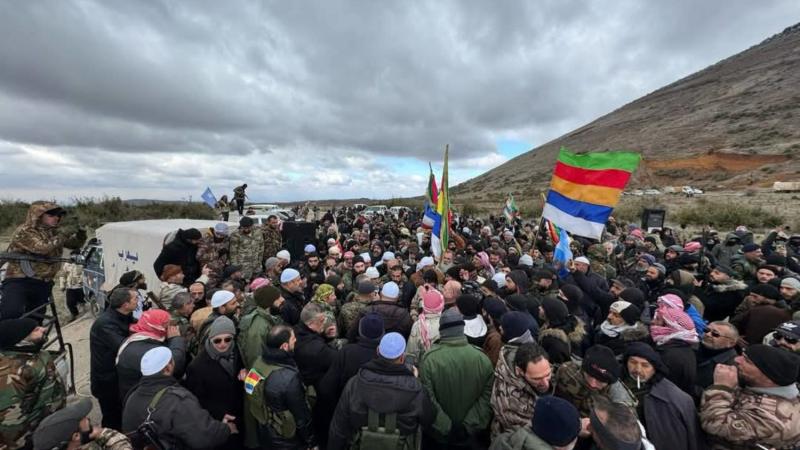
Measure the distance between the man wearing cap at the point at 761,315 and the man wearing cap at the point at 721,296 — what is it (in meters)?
0.60

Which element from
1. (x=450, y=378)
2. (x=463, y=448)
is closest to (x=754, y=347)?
(x=450, y=378)

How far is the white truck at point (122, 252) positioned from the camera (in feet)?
24.7

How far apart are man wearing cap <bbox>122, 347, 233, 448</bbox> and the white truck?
5.18m

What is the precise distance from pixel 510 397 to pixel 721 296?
4354mm

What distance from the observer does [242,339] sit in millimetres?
3561

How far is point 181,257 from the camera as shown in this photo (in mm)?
6293

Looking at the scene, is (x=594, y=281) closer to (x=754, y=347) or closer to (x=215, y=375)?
(x=754, y=347)

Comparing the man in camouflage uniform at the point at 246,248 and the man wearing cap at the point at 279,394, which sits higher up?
the man in camouflage uniform at the point at 246,248

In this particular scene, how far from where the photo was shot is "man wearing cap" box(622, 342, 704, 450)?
2420 millimetres

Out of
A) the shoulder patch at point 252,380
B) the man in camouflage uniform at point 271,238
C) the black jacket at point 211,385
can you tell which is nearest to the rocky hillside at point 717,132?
the man in camouflage uniform at point 271,238

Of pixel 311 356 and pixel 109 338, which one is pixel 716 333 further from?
pixel 109 338

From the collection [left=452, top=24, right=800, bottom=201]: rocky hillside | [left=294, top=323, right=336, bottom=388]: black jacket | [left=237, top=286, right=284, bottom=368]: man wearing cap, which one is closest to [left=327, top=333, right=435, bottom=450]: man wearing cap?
[left=294, top=323, right=336, bottom=388]: black jacket

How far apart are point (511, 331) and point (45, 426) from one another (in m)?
3.18

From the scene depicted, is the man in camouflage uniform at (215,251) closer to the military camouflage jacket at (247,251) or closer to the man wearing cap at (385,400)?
the military camouflage jacket at (247,251)
